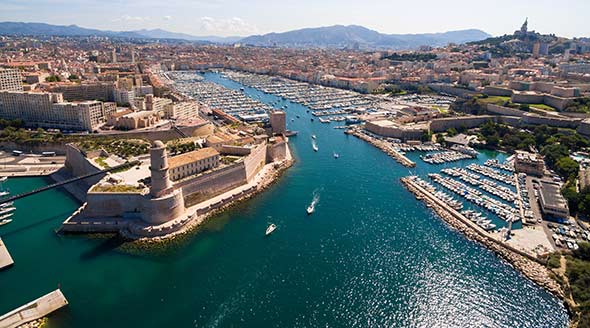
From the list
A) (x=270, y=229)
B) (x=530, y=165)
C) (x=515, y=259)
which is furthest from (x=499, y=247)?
(x=530, y=165)

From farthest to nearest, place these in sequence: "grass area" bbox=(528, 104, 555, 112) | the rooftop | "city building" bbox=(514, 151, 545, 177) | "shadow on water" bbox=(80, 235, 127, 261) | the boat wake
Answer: "grass area" bbox=(528, 104, 555, 112)
"city building" bbox=(514, 151, 545, 177)
the boat wake
the rooftop
"shadow on water" bbox=(80, 235, 127, 261)

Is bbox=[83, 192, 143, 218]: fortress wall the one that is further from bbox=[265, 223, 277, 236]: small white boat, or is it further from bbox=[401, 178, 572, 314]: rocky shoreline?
bbox=[401, 178, 572, 314]: rocky shoreline

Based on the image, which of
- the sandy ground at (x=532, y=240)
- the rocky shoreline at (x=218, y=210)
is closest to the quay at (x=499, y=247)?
the sandy ground at (x=532, y=240)

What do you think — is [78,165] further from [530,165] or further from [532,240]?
[530,165]

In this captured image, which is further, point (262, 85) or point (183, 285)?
point (262, 85)

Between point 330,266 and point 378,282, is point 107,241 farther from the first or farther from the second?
point 378,282

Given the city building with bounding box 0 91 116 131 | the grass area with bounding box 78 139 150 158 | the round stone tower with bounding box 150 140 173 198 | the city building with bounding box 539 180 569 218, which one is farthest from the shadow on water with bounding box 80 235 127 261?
the city building with bounding box 539 180 569 218

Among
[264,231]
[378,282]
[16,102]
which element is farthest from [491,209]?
[16,102]
